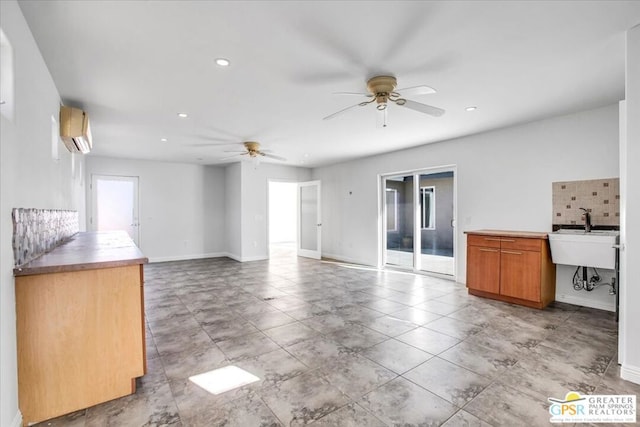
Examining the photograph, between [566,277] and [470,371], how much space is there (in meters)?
2.79

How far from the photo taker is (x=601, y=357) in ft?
8.40

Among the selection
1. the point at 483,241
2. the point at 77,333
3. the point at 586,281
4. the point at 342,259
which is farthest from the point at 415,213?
the point at 77,333

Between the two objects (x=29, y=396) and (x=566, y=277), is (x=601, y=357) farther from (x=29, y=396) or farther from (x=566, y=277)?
(x=29, y=396)

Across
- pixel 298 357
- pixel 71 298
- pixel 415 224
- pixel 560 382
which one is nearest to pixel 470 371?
pixel 560 382

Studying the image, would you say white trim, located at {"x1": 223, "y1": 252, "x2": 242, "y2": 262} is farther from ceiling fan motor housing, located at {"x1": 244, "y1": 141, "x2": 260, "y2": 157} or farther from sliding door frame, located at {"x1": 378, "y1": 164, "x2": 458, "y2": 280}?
sliding door frame, located at {"x1": 378, "y1": 164, "x2": 458, "y2": 280}

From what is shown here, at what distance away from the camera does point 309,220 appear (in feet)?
28.0

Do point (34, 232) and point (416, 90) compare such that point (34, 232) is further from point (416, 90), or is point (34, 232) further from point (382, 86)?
point (416, 90)

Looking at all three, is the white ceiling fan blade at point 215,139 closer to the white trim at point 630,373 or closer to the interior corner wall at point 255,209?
the interior corner wall at point 255,209

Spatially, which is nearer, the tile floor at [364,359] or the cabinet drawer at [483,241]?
the tile floor at [364,359]

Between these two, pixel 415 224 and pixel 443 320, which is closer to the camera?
pixel 443 320

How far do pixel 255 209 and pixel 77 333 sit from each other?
5866 millimetres

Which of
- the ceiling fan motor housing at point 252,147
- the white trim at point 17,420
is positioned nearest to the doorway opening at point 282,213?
the ceiling fan motor housing at point 252,147

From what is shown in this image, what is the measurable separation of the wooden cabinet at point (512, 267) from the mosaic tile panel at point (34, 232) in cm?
494

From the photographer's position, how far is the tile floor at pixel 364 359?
187 cm
